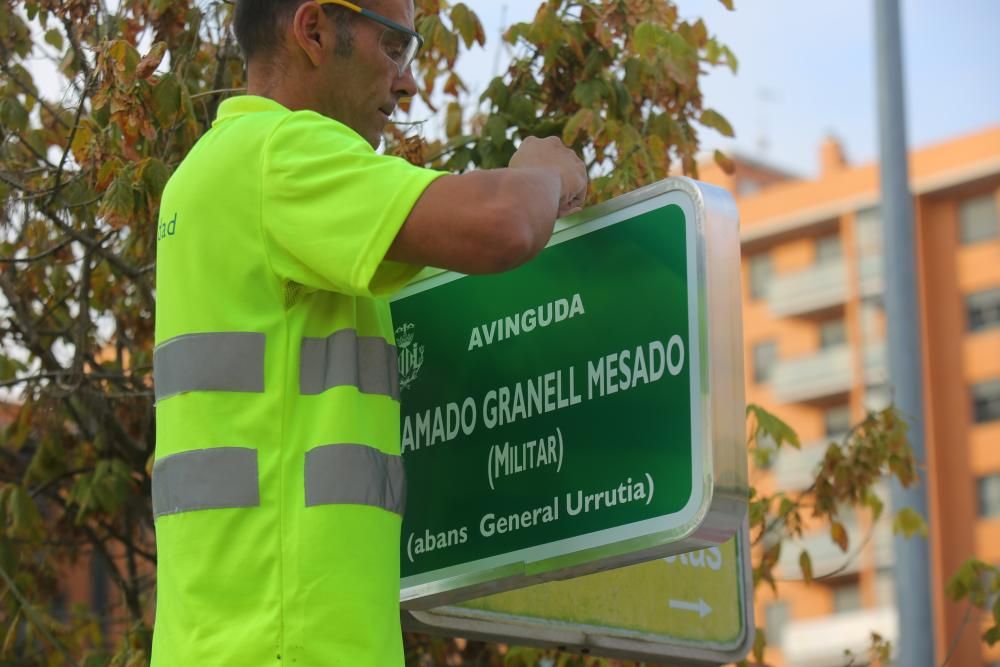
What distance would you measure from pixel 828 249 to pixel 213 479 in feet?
187

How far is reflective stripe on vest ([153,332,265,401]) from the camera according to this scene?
120 inches

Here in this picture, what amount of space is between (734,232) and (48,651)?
420 cm

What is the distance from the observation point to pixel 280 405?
119 inches

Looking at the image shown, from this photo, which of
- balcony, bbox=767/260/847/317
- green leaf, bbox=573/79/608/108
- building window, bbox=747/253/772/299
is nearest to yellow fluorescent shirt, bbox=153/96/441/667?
green leaf, bbox=573/79/608/108

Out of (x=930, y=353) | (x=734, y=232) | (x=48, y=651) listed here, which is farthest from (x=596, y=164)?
(x=930, y=353)

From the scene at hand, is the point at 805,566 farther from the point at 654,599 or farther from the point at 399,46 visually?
the point at 399,46

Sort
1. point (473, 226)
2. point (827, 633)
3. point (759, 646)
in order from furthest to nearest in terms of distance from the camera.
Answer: point (827, 633)
point (759, 646)
point (473, 226)

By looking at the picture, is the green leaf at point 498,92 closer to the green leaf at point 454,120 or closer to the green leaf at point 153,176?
the green leaf at point 454,120

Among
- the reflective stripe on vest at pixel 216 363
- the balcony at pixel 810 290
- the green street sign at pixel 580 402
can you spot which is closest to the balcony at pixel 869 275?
the balcony at pixel 810 290

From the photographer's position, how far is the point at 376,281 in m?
3.01

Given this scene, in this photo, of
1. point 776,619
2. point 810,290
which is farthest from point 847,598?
point 810,290

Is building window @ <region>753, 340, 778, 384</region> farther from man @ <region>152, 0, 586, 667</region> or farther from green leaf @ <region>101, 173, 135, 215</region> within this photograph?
man @ <region>152, 0, 586, 667</region>

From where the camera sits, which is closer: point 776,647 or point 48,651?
point 48,651

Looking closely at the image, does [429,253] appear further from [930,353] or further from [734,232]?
[930,353]
